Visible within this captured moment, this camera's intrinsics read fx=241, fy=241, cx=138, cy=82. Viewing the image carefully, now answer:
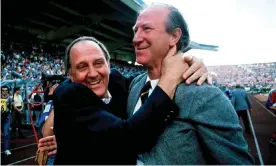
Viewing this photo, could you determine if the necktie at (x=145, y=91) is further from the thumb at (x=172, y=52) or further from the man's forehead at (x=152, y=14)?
the man's forehead at (x=152, y=14)

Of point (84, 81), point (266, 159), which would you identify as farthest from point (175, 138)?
point (266, 159)

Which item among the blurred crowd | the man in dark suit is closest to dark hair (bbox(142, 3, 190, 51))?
the man in dark suit

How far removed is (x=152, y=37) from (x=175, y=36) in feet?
0.47

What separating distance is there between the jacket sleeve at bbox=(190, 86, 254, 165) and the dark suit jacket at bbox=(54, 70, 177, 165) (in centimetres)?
14

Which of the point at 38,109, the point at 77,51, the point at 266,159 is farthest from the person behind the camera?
the point at 38,109

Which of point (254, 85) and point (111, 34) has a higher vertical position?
point (111, 34)

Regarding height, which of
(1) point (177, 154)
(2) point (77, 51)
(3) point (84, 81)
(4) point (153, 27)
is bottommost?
(1) point (177, 154)

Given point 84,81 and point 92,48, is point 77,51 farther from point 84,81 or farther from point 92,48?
point 84,81

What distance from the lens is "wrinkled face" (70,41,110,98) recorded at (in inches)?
64.5

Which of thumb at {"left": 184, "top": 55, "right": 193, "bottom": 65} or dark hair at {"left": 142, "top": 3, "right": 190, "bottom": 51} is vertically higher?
dark hair at {"left": 142, "top": 3, "right": 190, "bottom": 51}

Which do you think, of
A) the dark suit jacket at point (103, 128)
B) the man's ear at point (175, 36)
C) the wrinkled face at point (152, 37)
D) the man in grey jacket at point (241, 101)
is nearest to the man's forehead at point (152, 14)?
the wrinkled face at point (152, 37)

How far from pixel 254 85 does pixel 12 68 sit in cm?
4402

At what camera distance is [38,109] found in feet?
31.0

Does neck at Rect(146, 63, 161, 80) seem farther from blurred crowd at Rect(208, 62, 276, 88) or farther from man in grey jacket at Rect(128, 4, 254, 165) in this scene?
blurred crowd at Rect(208, 62, 276, 88)
